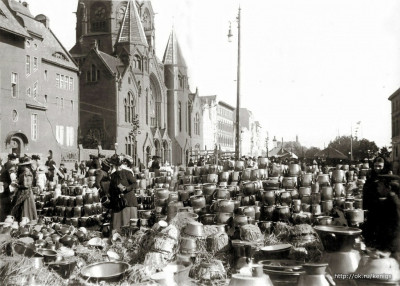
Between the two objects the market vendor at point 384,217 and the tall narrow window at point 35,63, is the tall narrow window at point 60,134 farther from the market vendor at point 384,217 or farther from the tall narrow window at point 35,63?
the market vendor at point 384,217

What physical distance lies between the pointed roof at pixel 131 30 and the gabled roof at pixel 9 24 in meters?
21.7

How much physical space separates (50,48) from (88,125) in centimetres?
897

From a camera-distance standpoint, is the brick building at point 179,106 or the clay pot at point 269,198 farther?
the brick building at point 179,106

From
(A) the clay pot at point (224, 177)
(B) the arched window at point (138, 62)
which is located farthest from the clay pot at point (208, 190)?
(B) the arched window at point (138, 62)

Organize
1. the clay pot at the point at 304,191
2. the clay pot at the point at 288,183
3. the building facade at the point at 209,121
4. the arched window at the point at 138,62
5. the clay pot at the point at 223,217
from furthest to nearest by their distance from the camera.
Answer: the building facade at the point at 209,121 < the arched window at the point at 138,62 < the clay pot at the point at 288,183 < the clay pot at the point at 304,191 < the clay pot at the point at 223,217

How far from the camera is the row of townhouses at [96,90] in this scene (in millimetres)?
25844

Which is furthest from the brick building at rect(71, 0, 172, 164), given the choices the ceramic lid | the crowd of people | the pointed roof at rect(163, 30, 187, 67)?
the ceramic lid

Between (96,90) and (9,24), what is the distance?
1811 centimetres

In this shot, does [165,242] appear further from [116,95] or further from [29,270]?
[116,95]

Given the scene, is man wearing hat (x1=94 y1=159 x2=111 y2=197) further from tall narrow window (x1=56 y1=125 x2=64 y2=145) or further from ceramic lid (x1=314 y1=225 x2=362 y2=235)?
tall narrow window (x1=56 y1=125 x2=64 y2=145)

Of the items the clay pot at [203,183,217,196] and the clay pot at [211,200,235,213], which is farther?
the clay pot at [203,183,217,196]

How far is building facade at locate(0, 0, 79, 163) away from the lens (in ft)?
81.6

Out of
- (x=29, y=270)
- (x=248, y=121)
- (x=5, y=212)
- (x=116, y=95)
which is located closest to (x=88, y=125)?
(x=116, y=95)

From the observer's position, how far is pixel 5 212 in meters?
9.56
